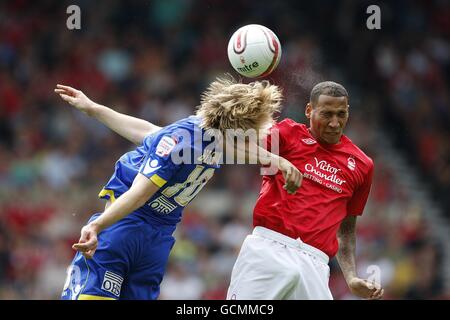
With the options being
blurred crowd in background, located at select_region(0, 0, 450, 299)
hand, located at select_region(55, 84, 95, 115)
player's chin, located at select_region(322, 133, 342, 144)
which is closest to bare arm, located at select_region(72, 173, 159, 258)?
hand, located at select_region(55, 84, 95, 115)

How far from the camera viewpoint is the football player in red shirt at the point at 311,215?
20.4 feet

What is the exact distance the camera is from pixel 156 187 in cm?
603

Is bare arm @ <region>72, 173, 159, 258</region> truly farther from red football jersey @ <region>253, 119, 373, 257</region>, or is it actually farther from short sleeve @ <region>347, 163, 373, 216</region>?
short sleeve @ <region>347, 163, 373, 216</region>

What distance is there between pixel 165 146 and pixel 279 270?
1.13 metres

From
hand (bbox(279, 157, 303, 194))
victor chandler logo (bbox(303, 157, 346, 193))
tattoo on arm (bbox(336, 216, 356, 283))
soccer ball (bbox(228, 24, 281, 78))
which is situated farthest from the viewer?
soccer ball (bbox(228, 24, 281, 78))

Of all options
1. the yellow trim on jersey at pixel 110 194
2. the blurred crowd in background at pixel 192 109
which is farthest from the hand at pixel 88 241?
the blurred crowd in background at pixel 192 109

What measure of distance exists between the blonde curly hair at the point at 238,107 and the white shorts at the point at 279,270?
31.0 inches

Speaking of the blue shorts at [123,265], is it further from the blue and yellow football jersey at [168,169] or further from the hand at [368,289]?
the hand at [368,289]

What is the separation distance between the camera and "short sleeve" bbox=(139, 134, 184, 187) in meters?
6.04

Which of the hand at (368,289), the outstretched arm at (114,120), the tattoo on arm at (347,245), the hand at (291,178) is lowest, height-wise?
the hand at (368,289)

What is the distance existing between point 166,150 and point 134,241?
28.6 inches

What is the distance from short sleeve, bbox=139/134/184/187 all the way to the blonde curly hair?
0.24 metres

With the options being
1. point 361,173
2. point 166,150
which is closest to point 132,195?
point 166,150

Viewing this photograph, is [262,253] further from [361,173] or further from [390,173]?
[390,173]
